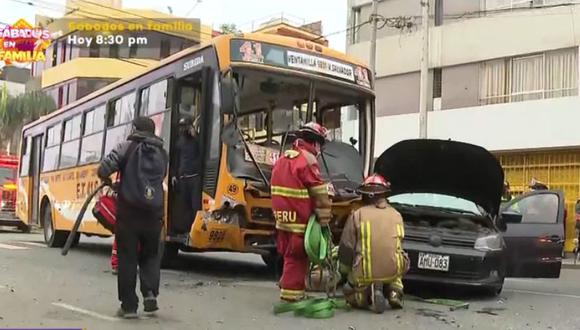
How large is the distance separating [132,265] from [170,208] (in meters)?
3.73

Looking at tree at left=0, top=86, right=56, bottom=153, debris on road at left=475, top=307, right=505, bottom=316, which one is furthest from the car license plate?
tree at left=0, top=86, right=56, bottom=153

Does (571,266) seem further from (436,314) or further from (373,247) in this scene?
(373,247)

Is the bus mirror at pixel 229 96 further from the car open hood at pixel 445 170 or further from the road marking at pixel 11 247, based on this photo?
the road marking at pixel 11 247

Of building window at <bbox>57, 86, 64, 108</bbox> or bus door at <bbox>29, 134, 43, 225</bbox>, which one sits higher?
building window at <bbox>57, 86, 64, 108</bbox>

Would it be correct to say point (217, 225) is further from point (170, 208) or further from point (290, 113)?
point (290, 113)

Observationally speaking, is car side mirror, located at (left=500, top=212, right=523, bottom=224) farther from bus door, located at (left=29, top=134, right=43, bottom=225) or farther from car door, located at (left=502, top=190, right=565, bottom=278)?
bus door, located at (left=29, top=134, right=43, bottom=225)

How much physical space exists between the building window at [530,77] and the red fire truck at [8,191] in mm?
14976

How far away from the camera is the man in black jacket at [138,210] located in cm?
580

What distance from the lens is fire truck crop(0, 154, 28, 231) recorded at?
21766 mm

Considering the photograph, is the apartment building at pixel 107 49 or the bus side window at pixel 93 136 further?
the apartment building at pixel 107 49

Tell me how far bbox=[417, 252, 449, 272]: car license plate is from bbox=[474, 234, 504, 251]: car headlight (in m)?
0.42

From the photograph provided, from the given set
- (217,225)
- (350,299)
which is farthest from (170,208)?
(350,299)

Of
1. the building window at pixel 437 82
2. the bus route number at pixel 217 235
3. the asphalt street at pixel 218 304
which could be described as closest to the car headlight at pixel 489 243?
the asphalt street at pixel 218 304

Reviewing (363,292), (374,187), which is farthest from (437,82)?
(363,292)
